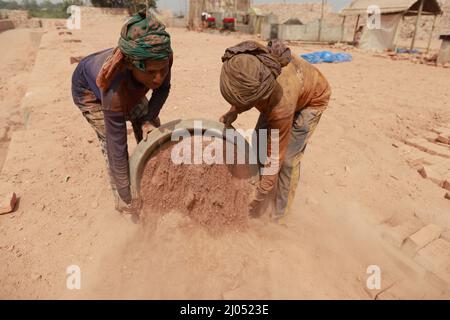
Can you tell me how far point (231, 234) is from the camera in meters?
2.25

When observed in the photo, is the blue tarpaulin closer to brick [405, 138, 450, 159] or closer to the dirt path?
brick [405, 138, 450, 159]

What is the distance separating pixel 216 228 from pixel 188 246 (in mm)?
227

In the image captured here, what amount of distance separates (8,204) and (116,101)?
1483mm

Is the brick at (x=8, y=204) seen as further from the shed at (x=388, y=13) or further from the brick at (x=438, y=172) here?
the shed at (x=388, y=13)

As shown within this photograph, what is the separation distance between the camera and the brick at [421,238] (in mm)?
2316

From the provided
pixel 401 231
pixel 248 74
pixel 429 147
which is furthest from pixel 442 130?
pixel 248 74

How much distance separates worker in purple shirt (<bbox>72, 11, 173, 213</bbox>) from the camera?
161 cm

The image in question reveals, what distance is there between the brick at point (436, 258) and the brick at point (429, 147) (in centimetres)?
174

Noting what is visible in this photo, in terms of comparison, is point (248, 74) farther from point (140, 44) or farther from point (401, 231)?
point (401, 231)

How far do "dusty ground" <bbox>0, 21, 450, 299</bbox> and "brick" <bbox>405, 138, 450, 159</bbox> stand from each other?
19 centimetres

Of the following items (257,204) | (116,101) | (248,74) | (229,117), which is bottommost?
(257,204)

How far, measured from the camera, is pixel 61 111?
440 centimetres
